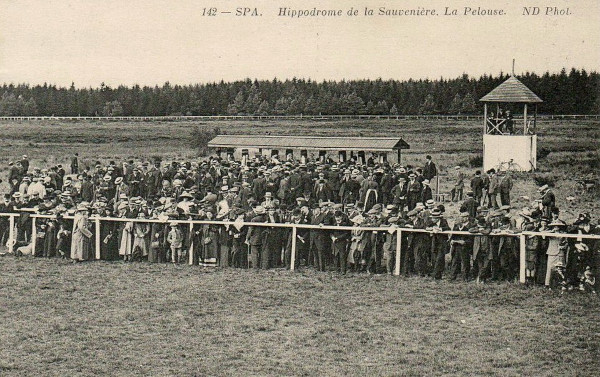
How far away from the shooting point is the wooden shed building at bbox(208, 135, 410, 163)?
1723cm

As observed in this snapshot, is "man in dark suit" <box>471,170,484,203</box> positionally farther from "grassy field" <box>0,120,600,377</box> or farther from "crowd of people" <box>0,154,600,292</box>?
"grassy field" <box>0,120,600,377</box>

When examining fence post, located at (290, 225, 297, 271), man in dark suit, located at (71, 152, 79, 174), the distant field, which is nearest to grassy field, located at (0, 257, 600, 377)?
fence post, located at (290, 225, 297, 271)

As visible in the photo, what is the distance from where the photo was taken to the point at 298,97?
18047 millimetres

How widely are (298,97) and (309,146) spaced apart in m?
1.55

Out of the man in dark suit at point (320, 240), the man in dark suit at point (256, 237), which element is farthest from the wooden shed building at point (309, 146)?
the man in dark suit at point (256, 237)

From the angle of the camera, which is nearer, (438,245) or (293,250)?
Result: (438,245)

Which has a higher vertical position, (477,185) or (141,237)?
(477,185)

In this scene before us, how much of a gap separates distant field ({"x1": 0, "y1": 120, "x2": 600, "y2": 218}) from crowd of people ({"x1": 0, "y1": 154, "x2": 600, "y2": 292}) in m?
1.05

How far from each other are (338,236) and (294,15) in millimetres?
4582

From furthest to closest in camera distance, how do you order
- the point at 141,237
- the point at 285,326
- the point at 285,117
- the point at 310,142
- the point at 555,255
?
the point at 285,117, the point at 310,142, the point at 141,237, the point at 555,255, the point at 285,326

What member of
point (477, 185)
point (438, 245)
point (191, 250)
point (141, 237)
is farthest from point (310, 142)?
point (438, 245)

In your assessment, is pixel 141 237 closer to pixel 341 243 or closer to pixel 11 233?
pixel 11 233

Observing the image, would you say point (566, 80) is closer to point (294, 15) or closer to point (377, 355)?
point (294, 15)

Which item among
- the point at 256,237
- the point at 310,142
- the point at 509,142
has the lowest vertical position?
the point at 256,237
